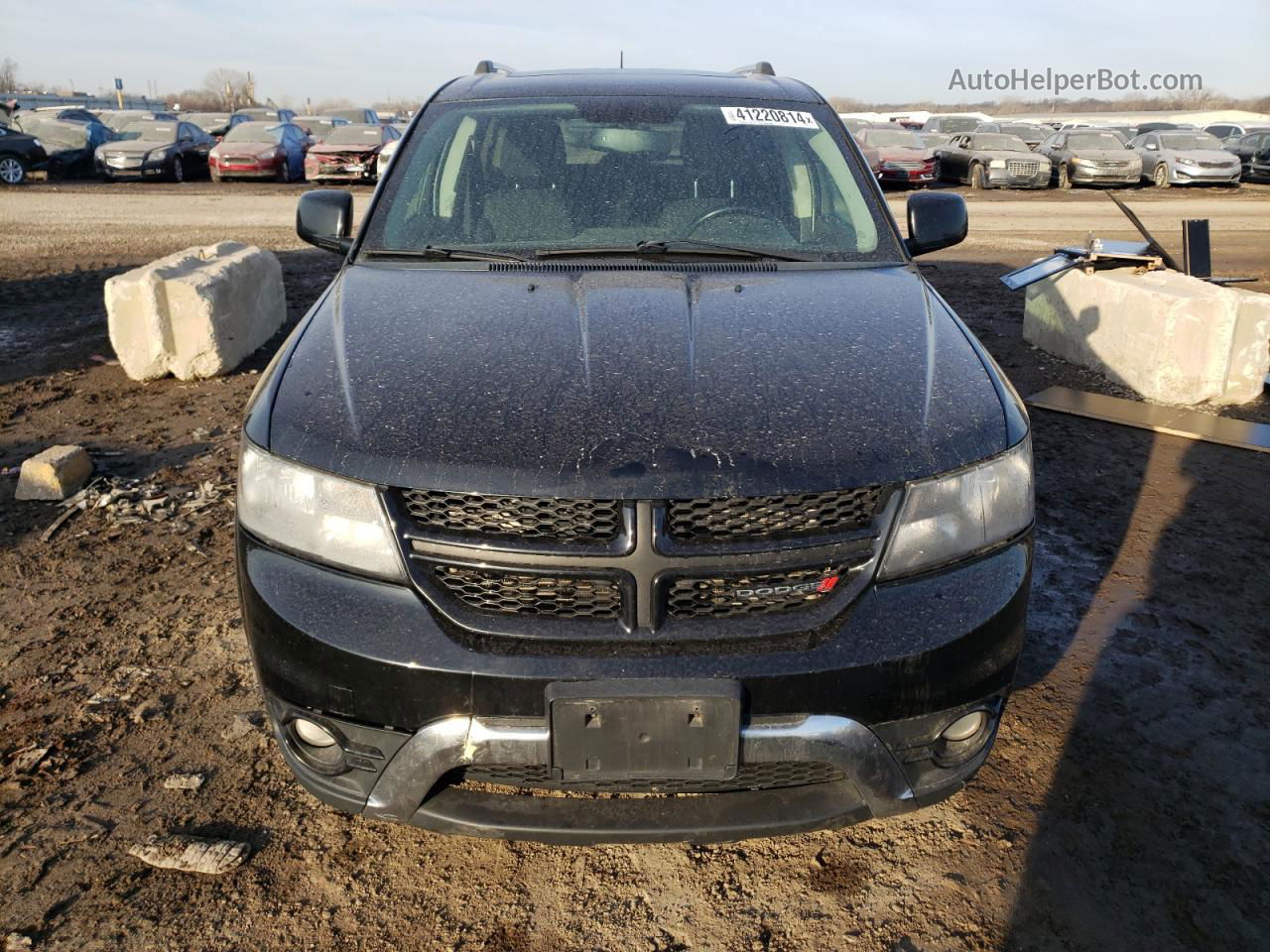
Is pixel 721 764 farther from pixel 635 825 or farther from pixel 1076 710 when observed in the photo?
pixel 1076 710

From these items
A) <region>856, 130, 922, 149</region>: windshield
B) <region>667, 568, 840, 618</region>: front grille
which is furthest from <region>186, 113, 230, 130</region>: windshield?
<region>667, 568, 840, 618</region>: front grille

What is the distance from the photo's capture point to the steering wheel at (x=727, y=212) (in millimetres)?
3160

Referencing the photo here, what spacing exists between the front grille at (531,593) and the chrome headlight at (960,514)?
575 mm

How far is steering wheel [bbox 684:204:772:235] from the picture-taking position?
10.4 feet

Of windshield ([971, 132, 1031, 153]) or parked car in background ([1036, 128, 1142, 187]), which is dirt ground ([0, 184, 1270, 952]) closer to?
windshield ([971, 132, 1031, 153])

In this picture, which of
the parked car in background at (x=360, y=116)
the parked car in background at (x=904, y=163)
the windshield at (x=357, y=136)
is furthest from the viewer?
the parked car in background at (x=360, y=116)

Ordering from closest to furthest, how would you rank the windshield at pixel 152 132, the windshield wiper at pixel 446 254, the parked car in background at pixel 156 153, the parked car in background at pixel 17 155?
the windshield wiper at pixel 446 254 → the parked car in background at pixel 17 155 → the parked car in background at pixel 156 153 → the windshield at pixel 152 132

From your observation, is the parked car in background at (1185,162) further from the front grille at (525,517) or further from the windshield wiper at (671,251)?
the front grille at (525,517)

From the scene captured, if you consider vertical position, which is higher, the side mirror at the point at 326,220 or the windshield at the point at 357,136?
the side mirror at the point at 326,220

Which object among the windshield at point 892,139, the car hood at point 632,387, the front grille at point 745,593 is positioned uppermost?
the car hood at point 632,387

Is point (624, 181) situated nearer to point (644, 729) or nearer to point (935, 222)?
point (935, 222)

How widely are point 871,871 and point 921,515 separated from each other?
91 centimetres

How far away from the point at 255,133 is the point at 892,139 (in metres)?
14.3

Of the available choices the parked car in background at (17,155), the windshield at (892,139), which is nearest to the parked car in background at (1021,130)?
the windshield at (892,139)
